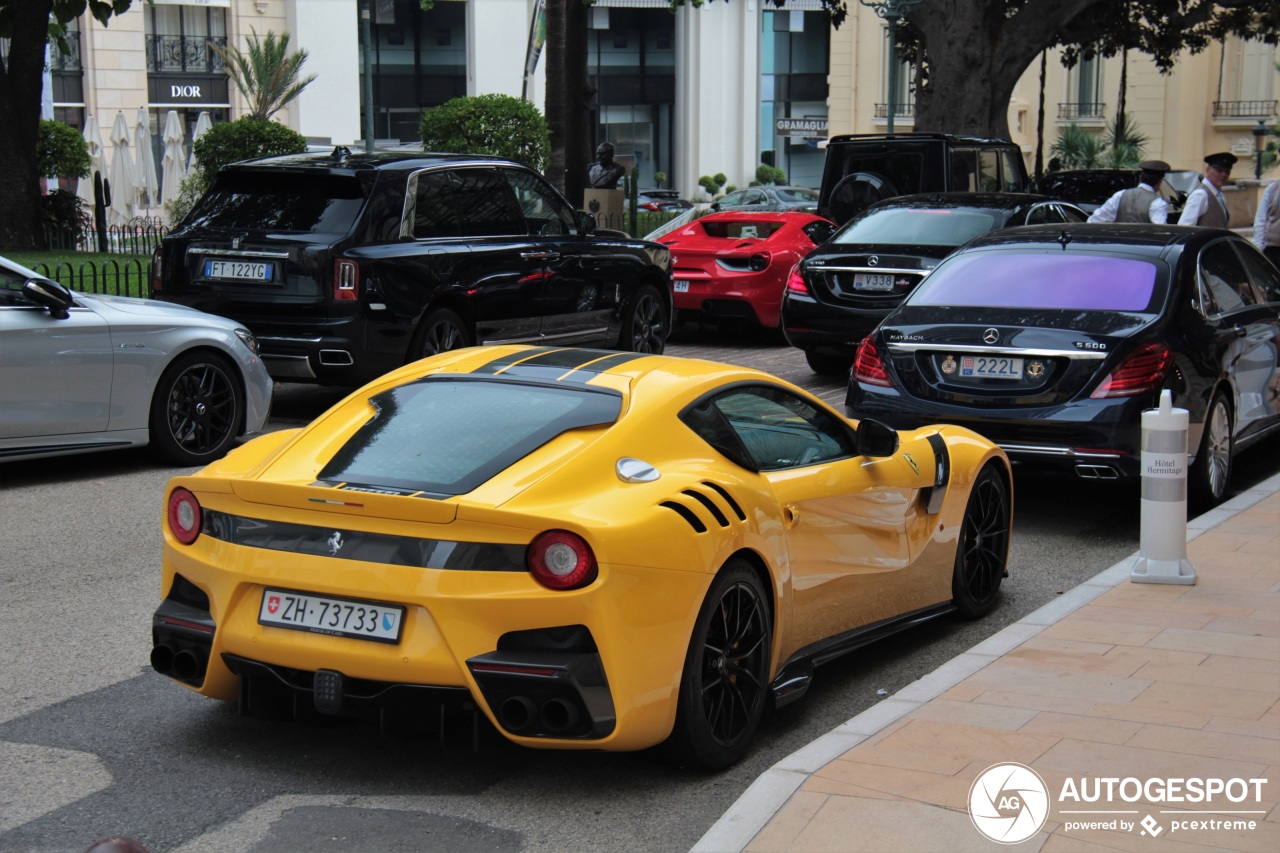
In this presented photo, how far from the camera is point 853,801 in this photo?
14.5 feet

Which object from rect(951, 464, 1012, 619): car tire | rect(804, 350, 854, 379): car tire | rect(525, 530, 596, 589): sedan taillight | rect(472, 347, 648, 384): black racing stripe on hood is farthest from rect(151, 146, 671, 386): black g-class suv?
rect(525, 530, 596, 589): sedan taillight

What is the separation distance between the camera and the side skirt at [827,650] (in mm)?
5215

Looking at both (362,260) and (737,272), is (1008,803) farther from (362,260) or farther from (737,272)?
(737,272)

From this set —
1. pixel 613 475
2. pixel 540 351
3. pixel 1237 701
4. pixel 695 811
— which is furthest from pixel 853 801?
pixel 540 351

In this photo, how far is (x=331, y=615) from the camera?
459 centimetres

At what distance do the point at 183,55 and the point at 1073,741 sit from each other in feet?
166

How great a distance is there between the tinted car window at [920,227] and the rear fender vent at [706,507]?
359 inches

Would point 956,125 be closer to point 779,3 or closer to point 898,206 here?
point 779,3

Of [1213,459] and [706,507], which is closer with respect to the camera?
[706,507]

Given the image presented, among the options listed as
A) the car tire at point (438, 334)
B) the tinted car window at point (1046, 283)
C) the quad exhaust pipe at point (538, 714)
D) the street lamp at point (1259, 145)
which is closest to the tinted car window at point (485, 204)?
the car tire at point (438, 334)

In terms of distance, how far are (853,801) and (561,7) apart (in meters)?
22.4

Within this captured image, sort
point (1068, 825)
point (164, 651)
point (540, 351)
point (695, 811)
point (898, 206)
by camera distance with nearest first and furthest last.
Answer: point (1068, 825) → point (695, 811) → point (164, 651) → point (540, 351) → point (898, 206)

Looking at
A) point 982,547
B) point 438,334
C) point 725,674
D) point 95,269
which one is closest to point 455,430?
point 725,674

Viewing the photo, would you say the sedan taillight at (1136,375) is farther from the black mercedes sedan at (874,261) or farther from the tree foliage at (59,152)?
the tree foliage at (59,152)
